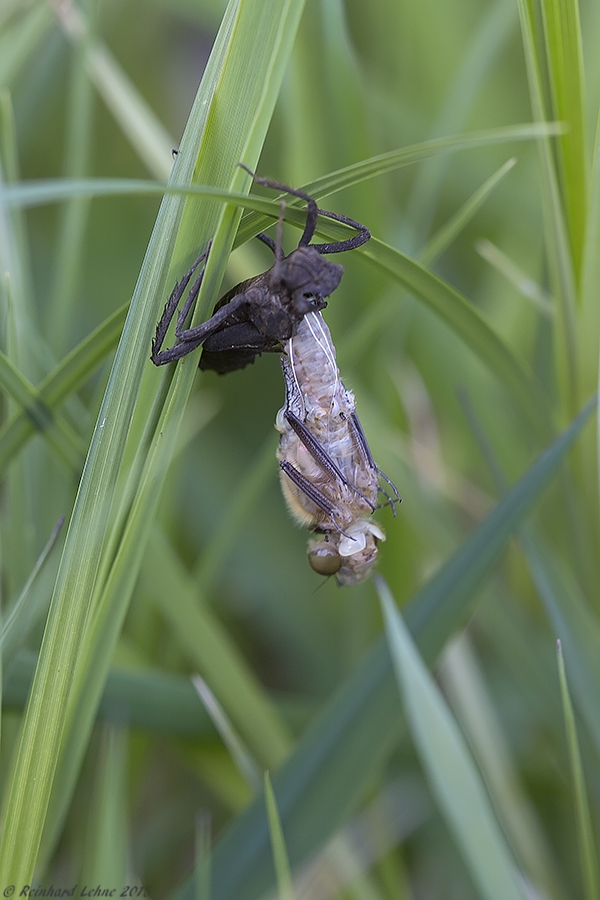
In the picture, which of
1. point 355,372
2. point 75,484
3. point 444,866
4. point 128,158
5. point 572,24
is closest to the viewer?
point 572,24

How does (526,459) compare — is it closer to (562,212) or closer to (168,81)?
(562,212)

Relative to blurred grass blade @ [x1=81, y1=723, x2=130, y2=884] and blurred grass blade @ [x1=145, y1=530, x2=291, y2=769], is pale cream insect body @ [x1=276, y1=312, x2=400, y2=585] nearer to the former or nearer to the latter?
blurred grass blade @ [x1=145, y1=530, x2=291, y2=769]

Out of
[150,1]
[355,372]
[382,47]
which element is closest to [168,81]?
[150,1]

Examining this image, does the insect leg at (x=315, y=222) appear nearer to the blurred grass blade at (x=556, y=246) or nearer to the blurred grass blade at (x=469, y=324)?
the blurred grass blade at (x=469, y=324)

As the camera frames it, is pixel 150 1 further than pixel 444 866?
Yes

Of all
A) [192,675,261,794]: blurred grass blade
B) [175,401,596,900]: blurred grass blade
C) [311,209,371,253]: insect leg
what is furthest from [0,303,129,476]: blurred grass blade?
[175,401,596,900]: blurred grass blade

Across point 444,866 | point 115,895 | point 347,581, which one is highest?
point 347,581
